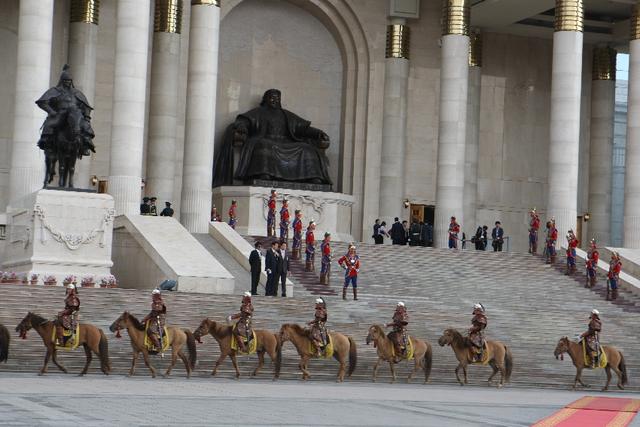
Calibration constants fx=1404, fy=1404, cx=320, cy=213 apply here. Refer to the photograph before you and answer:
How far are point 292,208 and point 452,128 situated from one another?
21.8ft

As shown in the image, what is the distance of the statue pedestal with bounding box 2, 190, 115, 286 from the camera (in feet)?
116

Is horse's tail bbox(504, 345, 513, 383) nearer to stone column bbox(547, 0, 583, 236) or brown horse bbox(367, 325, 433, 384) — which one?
brown horse bbox(367, 325, 433, 384)

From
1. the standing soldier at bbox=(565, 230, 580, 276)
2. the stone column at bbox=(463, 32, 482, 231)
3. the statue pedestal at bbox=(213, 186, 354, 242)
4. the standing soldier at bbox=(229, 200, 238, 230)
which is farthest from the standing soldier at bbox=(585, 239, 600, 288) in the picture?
the stone column at bbox=(463, 32, 482, 231)

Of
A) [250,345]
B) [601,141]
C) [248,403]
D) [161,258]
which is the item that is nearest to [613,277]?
[161,258]

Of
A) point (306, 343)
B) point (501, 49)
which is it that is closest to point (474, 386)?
point (306, 343)

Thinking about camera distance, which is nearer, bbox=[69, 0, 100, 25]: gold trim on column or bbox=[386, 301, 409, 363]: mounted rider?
bbox=[386, 301, 409, 363]: mounted rider

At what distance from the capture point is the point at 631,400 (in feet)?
87.4

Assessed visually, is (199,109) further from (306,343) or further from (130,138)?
(306,343)

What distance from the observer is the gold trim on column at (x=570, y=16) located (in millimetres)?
50219

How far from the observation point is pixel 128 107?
4191 centimetres

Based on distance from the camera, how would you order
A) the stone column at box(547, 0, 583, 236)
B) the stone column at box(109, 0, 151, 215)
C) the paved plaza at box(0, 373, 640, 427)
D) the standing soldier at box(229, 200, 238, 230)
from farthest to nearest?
1. the stone column at box(547, 0, 583, 236)
2. the standing soldier at box(229, 200, 238, 230)
3. the stone column at box(109, 0, 151, 215)
4. the paved plaza at box(0, 373, 640, 427)

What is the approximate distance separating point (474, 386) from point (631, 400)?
510 centimetres

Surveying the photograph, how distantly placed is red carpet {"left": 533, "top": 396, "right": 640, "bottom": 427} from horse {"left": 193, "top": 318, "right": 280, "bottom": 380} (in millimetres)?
6192

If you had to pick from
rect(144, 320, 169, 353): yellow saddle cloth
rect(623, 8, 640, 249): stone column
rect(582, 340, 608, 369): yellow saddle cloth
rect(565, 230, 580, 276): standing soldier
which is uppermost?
rect(623, 8, 640, 249): stone column
